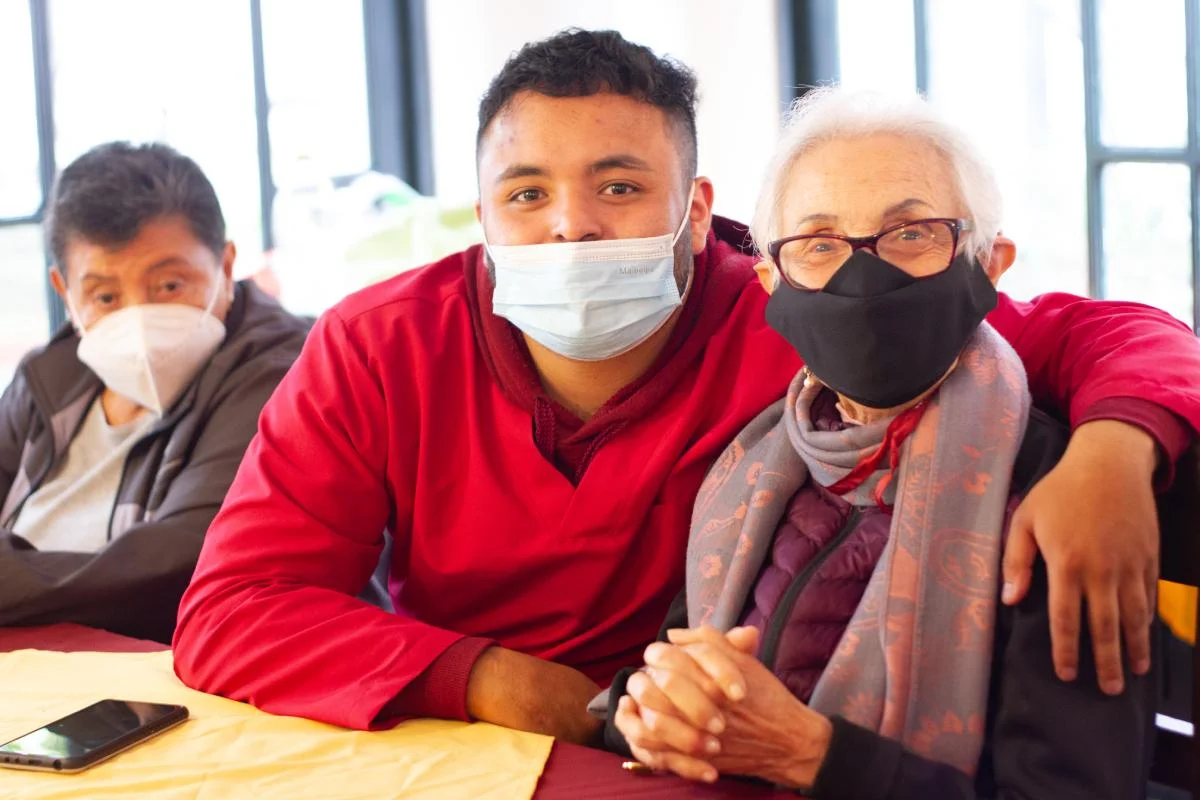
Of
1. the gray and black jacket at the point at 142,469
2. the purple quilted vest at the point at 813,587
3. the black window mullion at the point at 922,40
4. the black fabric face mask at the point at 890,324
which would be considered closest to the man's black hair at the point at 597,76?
the black fabric face mask at the point at 890,324

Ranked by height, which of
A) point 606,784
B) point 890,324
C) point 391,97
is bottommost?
point 606,784

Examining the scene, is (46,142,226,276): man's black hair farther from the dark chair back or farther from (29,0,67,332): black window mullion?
the dark chair back

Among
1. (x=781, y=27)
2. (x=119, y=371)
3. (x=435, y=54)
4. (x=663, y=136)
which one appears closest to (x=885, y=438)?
(x=663, y=136)

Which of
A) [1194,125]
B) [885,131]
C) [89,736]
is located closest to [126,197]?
[89,736]

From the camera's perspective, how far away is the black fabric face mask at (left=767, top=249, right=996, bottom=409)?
135 centimetres

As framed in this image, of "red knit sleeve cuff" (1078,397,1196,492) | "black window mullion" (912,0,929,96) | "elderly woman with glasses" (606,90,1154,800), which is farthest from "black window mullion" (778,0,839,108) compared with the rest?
"red knit sleeve cuff" (1078,397,1196,492)

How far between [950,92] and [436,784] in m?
2.80

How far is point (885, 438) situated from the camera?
4.53 feet

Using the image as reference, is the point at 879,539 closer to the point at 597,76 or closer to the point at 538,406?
the point at 538,406

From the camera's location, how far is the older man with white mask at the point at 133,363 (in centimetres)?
232

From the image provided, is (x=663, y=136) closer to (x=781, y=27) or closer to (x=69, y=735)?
(x=69, y=735)

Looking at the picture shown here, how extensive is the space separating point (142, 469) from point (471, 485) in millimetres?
853

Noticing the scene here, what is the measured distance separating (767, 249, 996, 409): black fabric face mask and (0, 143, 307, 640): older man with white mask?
1.20 m

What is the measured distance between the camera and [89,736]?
53.6 inches
